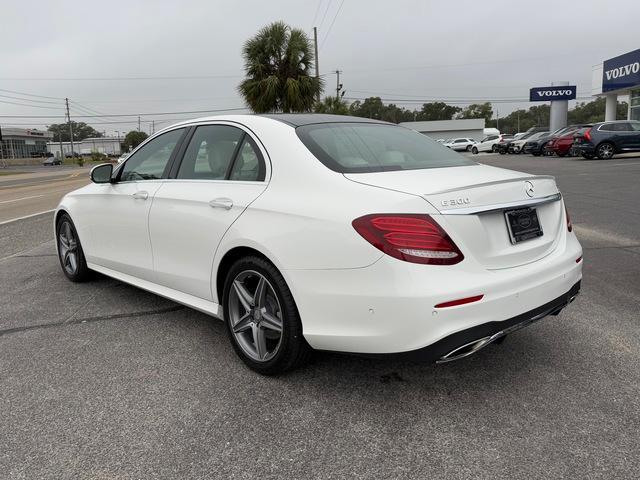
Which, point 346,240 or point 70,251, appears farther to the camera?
point 70,251

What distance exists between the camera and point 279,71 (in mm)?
27312

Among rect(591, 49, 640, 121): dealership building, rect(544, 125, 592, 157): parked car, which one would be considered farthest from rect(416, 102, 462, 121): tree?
rect(544, 125, 592, 157): parked car

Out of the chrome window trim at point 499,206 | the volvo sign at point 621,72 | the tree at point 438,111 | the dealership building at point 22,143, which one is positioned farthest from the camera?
the tree at point 438,111

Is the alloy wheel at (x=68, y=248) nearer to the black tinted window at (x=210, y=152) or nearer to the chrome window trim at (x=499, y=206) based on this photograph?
the black tinted window at (x=210, y=152)

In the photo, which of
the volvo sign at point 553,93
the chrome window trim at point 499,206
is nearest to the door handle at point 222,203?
the chrome window trim at point 499,206

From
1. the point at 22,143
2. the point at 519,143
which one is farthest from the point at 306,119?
the point at 22,143

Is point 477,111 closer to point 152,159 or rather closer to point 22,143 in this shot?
point 22,143

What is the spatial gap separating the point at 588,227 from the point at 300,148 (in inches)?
240

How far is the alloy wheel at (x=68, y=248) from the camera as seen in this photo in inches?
208

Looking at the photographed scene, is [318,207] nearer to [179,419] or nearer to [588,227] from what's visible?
[179,419]

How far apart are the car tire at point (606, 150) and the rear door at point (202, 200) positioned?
22.1 m

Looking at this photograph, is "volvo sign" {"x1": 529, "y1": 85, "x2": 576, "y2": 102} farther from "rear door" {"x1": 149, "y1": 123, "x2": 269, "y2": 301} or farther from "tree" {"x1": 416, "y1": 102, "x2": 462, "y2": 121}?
"tree" {"x1": 416, "y1": 102, "x2": 462, "y2": 121}

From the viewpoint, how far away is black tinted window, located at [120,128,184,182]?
13.5ft

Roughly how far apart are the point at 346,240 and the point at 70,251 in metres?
3.86
